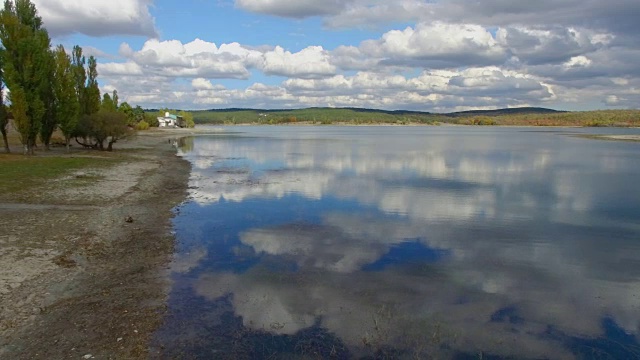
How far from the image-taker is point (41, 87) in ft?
123

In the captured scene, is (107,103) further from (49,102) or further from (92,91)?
(49,102)

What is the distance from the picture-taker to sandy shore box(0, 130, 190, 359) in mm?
8164

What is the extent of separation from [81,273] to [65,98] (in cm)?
3603

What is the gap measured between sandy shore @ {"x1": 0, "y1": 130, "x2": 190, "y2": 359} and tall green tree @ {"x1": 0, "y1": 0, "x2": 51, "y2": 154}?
57.1ft

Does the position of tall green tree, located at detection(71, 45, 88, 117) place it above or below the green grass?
above

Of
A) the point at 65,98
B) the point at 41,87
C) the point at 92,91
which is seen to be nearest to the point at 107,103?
the point at 92,91

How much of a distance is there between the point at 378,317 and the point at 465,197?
17084 millimetres

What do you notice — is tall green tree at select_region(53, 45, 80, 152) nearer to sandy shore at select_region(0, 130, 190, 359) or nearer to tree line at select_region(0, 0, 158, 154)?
tree line at select_region(0, 0, 158, 154)

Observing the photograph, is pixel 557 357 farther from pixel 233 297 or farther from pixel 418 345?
pixel 233 297

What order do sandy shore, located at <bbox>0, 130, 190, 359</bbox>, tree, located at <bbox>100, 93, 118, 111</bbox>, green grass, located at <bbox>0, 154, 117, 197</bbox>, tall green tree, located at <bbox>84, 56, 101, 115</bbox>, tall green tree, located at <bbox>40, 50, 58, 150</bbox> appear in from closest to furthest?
sandy shore, located at <bbox>0, 130, 190, 359</bbox>
green grass, located at <bbox>0, 154, 117, 197</bbox>
tall green tree, located at <bbox>40, 50, 58, 150</bbox>
tall green tree, located at <bbox>84, 56, 101, 115</bbox>
tree, located at <bbox>100, 93, 118, 111</bbox>

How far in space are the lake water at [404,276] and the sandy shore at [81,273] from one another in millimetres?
639

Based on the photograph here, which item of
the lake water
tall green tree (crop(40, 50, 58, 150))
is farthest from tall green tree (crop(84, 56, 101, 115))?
the lake water

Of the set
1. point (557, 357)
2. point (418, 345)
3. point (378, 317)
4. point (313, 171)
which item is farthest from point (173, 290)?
point (313, 171)

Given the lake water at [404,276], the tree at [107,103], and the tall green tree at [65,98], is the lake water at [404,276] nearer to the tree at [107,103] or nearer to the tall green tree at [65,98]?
the tall green tree at [65,98]
